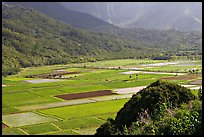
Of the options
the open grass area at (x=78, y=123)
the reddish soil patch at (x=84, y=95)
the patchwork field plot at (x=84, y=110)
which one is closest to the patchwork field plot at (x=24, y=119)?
the patchwork field plot at (x=84, y=110)

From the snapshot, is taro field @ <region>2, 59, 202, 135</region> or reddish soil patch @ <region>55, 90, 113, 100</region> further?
reddish soil patch @ <region>55, 90, 113, 100</region>

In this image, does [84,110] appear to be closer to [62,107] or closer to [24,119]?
[62,107]

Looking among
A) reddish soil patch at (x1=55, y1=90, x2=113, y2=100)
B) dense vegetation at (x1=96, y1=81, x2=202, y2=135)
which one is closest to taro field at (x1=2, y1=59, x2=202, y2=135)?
reddish soil patch at (x1=55, y1=90, x2=113, y2=100)

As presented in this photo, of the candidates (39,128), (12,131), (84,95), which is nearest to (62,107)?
(84,95)

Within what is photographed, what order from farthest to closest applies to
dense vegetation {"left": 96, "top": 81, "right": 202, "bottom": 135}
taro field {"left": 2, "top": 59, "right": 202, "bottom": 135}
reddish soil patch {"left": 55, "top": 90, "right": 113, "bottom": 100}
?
reddish soil patch {"left": 55, "top": 90, "right": 113, "bottom": 100} → taro field {"left": 2, "top": 59, "right": 202, "bottom": 135} → dense vegetation {"left": 96, "top": 81, "right": 202, "bottom": 135}

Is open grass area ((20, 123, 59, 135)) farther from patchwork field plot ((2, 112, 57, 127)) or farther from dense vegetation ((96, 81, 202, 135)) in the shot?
dense vegetation ((96, 81, 202, 135))

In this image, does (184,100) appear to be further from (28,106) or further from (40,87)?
(40,87)
